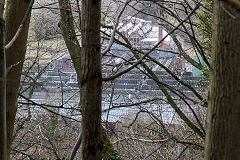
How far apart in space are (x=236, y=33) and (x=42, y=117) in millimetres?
6743

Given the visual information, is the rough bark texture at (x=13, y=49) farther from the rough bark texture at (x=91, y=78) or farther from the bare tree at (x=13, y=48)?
the rough bark texture at (x=91, y=78)

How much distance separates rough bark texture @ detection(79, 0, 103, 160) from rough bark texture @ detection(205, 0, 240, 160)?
615mm

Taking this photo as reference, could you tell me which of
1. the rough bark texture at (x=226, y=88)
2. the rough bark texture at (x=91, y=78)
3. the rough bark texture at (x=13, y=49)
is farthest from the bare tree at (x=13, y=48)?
the rough bark texture at (x=226, y=88)

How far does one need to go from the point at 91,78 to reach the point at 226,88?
693 millimetres

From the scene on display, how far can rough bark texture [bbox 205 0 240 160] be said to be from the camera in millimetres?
1532

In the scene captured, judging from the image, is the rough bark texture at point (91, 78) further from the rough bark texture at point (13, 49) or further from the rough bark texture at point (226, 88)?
the rough bark texture at point (13, 49)

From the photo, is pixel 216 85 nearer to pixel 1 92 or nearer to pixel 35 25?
pixel 1 92

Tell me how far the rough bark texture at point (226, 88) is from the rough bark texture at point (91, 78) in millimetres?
615

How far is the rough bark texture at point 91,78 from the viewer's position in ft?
5.02

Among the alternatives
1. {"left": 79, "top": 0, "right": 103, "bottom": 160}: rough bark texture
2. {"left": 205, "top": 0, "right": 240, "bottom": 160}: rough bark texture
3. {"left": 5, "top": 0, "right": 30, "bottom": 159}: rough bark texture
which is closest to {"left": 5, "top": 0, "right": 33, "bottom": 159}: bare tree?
{"left": 5, "top": 0, "right": 30, "bottom": 159}: rough bark texture

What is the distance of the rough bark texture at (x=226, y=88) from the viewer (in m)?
1.53

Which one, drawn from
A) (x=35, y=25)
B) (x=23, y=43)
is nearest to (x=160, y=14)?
(x=35, y=25)

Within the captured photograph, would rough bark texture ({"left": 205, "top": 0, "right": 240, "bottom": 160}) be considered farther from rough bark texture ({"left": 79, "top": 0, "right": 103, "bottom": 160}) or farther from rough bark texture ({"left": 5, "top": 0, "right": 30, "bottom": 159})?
rough bark texture ({"left": 5, "top": 0, "right": 30, "bottom": 159})

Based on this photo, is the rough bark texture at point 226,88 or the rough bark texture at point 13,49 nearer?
the rough bark texture at point 226,88
